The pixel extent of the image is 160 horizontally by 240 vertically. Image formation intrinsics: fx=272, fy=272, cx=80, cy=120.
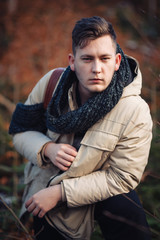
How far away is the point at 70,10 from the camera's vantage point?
27.9 ft

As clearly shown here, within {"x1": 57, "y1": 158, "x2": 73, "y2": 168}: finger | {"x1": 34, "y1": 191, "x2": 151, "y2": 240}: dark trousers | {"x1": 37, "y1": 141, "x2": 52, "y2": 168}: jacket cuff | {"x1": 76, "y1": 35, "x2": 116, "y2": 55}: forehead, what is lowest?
{"x1": 34, "y1": 191, "x2": 151, "y2": 240}: dark trousers

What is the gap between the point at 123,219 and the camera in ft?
5.54

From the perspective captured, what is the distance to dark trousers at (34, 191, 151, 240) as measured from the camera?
1.74 meters

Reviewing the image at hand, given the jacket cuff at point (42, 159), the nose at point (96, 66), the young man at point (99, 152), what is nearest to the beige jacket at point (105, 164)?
the young man at point (99, 152)

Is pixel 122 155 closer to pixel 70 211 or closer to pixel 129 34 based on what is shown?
pixel 70 211

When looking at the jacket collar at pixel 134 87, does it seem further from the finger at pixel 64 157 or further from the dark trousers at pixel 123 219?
the dark trousers at pixel 123 219

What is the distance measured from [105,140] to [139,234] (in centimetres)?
64

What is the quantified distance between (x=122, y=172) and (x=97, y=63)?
763 millimetres

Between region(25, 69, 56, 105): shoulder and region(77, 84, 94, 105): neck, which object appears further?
region(25, 69, 56, 105): shoulder

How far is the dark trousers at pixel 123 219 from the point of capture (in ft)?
5.71

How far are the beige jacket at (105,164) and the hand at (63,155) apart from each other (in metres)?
0.04

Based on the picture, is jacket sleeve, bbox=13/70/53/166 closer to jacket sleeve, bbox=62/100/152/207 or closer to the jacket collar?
jacket sleeve, bbox=62/100/152/207

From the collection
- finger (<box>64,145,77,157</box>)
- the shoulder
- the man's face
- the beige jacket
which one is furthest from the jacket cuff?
the man's face

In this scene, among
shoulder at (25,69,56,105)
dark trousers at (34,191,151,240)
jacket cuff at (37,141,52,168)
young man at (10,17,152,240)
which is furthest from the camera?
shoulder at (25,69,56,105)
